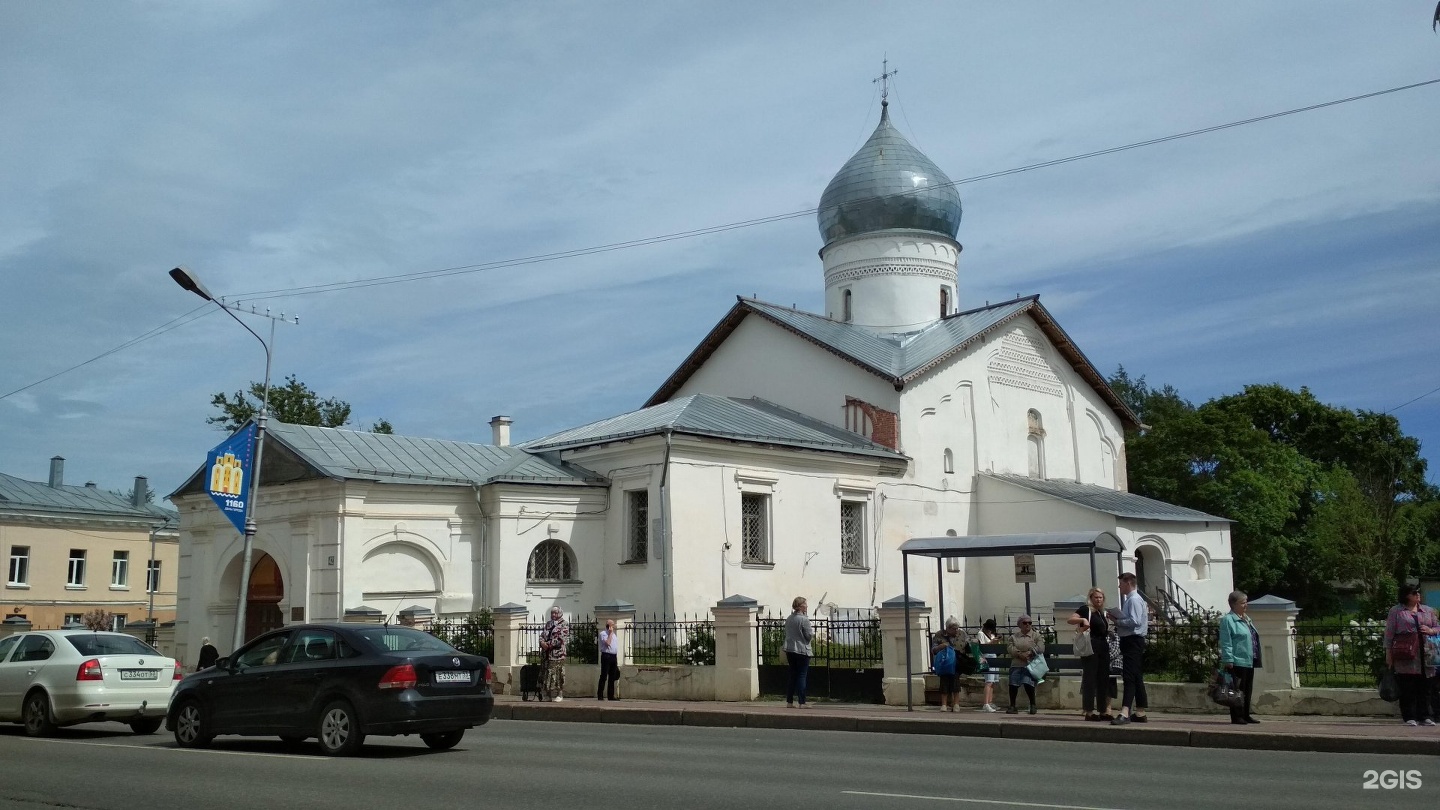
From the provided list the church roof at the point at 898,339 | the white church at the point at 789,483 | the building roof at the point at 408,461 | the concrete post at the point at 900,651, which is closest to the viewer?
the concrete post at the point at 900,651

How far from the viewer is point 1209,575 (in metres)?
31.4

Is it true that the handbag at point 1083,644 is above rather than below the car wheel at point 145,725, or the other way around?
above

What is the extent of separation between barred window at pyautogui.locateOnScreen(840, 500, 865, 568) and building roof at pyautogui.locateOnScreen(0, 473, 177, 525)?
30.6 m

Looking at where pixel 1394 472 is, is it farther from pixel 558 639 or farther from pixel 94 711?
pixel 94 711

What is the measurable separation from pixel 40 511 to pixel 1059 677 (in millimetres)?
39542

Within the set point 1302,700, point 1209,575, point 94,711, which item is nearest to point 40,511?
point 94,711

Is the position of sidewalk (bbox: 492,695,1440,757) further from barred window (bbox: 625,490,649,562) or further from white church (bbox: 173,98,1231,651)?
barred window (bbox: 625,490,649,562)

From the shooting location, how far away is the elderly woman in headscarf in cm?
1994

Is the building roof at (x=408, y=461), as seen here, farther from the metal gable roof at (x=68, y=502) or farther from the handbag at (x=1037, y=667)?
the metal gable roof at (x=68, y=502)

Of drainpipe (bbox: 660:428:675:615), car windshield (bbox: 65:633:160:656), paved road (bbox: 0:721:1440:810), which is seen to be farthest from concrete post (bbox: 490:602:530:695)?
paved road (bbox: 0:721:1440:810)

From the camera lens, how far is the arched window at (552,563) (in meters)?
26.4

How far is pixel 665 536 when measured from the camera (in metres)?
25.2

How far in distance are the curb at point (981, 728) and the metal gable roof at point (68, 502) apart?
3294 centimetres

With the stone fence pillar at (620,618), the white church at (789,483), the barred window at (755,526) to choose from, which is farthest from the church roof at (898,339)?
the stone fence pillar at (620,618)
